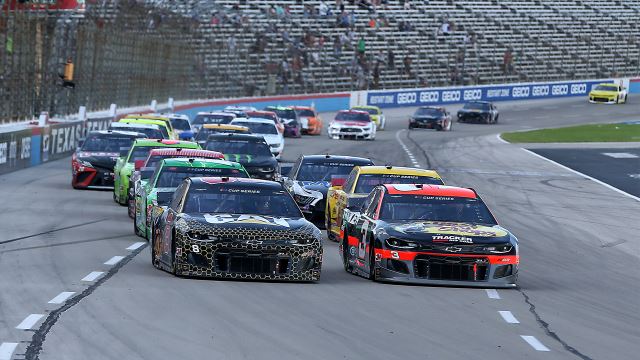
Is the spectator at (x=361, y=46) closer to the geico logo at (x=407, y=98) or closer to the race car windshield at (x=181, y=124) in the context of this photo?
the geico logo at (x=407, y=98)

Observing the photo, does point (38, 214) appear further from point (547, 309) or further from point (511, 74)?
point (511, 74)

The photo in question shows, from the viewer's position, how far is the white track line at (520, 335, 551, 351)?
36.7ft

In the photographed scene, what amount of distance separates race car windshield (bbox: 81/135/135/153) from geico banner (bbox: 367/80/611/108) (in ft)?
160

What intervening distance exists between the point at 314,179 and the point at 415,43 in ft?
183

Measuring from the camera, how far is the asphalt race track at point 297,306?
1073 cm

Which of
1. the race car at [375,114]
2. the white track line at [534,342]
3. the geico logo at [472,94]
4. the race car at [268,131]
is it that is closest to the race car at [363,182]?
the white track line at [534,342]

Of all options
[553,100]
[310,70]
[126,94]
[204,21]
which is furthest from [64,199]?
[553,100]

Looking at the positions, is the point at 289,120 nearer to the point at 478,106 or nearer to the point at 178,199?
the point at 478,106

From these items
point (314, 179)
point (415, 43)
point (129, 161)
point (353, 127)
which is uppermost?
point (415, 43)

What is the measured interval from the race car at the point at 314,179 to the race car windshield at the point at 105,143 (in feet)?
25.1

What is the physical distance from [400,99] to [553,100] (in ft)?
41.7

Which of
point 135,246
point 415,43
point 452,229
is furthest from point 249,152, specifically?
point 415,43

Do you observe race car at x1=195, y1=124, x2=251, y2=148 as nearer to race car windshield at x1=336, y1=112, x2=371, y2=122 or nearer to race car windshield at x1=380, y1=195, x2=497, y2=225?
race car windshield at x1=336, y1=112, x2=371, y2=122

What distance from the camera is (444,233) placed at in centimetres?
1570
